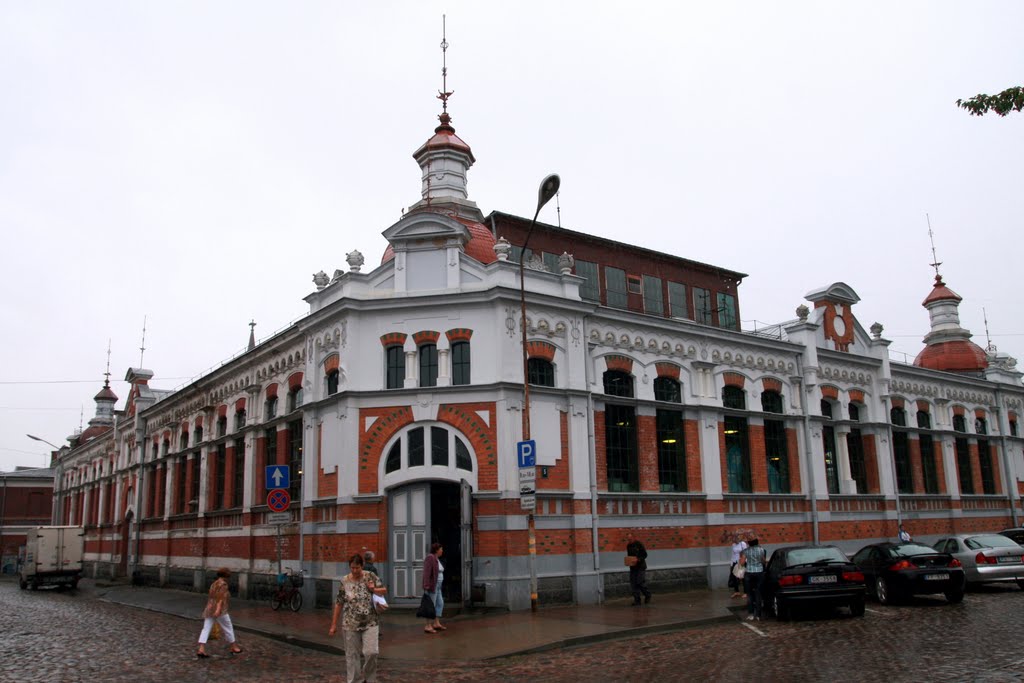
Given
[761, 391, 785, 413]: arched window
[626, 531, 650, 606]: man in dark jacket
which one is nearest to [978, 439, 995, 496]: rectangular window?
[761, 391, 785, 413]: arched window

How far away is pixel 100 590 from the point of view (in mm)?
33781

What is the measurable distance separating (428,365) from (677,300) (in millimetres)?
12428

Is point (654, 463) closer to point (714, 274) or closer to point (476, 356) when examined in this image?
point (476, 356)

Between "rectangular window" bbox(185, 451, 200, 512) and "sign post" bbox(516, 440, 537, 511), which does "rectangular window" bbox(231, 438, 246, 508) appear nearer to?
"rectangular window" bbox(185, 451, 200, 512)

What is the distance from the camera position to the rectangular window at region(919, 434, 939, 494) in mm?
31859

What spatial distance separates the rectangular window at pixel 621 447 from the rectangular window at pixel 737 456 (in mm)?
3765

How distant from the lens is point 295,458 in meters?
24.8

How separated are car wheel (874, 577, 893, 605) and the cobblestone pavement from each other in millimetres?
410

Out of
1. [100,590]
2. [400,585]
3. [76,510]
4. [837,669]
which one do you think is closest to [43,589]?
[100,590]

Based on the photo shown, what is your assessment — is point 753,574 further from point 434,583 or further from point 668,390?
point 668,390

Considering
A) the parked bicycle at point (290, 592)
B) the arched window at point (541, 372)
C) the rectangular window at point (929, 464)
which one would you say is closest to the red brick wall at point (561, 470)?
the arched window at point (541, 372)

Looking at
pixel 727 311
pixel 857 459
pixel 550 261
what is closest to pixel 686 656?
pixel 550 261

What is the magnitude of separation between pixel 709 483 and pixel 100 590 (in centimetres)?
2506

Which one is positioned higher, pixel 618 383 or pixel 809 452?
pixel 618 383
